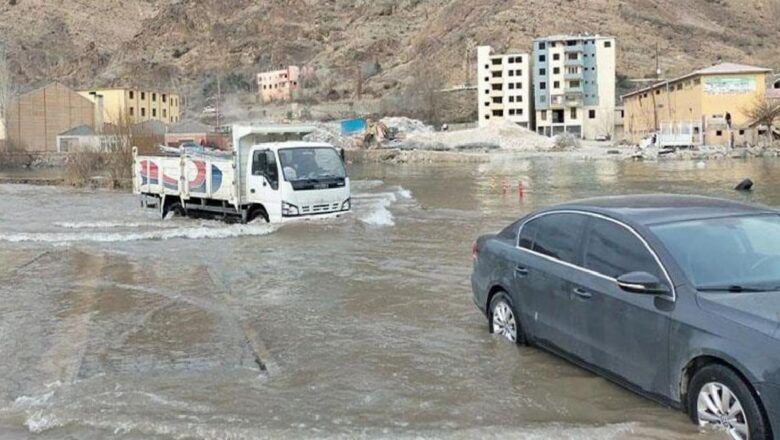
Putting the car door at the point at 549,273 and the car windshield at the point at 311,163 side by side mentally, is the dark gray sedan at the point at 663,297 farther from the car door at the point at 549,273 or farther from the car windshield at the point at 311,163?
the car windshield at the point at 311,163

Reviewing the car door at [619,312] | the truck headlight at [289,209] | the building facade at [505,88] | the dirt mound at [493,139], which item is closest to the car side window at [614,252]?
the car door at [619,312]

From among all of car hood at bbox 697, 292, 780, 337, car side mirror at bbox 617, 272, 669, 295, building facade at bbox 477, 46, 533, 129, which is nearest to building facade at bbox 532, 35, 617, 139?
building facade at bbox 477, 46, 533, 129

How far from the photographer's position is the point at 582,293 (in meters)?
6.70

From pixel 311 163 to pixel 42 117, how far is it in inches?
3551

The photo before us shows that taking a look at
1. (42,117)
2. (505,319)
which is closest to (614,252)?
(505,319)

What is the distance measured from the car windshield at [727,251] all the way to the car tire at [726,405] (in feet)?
2.22

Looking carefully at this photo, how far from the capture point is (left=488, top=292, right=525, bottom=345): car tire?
790 cm

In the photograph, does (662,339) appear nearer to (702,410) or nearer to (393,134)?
(702,410)

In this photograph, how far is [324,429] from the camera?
6.05m

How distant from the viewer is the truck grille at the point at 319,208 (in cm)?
2008

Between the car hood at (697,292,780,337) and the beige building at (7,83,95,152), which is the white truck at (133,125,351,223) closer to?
the car hood at (697,292,780,337)

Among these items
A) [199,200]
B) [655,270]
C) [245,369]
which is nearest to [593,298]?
[655,270]

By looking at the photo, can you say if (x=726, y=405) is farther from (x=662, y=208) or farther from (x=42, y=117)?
(x=42, y=117)

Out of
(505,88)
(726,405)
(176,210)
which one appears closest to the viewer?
(726,405)
